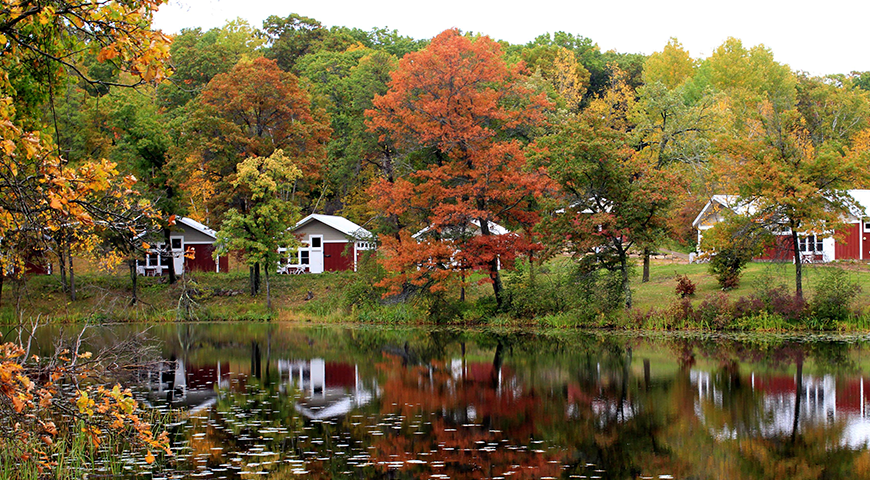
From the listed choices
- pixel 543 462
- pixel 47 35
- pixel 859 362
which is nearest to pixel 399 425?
pixel 543 462

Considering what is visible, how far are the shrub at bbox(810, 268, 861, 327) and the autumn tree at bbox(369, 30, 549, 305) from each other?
469 inches

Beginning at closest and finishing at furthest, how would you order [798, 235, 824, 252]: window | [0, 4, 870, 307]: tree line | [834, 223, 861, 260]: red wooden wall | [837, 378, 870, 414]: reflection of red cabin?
[837, 378, 870, 414]: reflection of red cabin, [0, 4, 870, 307]: tree line, [834, 223, 861, 260]: red wooden wall, [798, 235, 824, 252]: window

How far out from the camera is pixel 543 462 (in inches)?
500

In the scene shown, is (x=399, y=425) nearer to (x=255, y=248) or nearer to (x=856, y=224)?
(x=255, y=248)

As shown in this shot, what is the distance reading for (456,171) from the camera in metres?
A: 38.2

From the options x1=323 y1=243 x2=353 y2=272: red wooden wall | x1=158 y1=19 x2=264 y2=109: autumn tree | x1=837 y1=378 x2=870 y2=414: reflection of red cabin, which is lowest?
x1=837 y1=378 x2=870 y2=414: reflection of red cabin

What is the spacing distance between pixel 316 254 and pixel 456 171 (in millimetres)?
19170

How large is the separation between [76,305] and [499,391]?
33.4 m

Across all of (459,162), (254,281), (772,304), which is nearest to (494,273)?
(459,162)

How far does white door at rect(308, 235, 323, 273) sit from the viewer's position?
2146 inches

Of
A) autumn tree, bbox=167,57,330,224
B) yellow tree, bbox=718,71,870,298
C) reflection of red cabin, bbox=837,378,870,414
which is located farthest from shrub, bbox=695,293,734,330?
autumn tree, bbox=167,57,330,224

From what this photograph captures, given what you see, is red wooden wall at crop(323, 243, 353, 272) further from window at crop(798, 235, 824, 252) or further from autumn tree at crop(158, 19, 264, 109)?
window at crop(798, 235, 824, 252)

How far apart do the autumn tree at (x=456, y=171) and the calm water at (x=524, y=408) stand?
747cm

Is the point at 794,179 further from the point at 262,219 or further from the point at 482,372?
the point at 262,219
